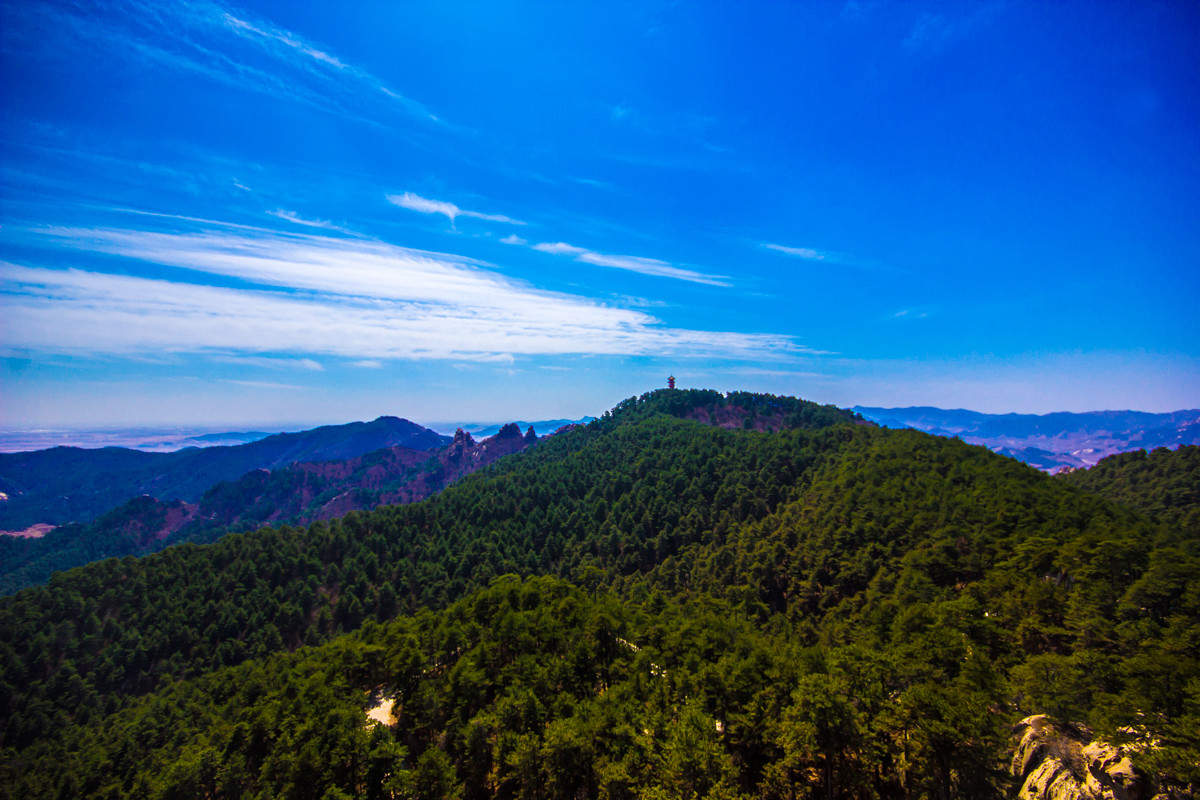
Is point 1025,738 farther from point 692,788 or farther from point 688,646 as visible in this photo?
point 688,646

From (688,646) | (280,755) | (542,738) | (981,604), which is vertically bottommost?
(280,755)

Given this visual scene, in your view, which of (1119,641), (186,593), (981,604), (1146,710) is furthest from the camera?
(186,593)

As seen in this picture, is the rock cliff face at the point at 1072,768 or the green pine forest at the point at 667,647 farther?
the green pine forest at the point at 667,647

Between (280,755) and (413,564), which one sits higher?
(280,755)

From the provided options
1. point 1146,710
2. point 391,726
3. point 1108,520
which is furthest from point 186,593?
point 1108,520
